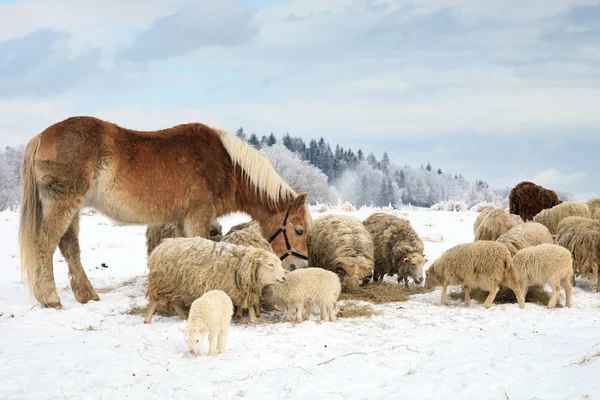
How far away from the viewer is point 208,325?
5812mm

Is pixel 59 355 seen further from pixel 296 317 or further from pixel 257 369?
pixel 296 317

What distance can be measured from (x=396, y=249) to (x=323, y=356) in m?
4.19

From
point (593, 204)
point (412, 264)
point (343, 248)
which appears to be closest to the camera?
point (343, 248)

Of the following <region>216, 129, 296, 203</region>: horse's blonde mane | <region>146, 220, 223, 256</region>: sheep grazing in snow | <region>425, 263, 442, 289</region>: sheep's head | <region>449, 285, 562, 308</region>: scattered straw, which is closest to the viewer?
<region>425, 263, 442, 289</region>: sheep's head

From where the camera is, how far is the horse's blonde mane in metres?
8.91

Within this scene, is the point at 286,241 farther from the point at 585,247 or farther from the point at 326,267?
the point at 585,247

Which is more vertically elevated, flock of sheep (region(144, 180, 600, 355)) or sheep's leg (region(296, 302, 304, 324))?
flock of sheep (region(144, 180, 600, 355))

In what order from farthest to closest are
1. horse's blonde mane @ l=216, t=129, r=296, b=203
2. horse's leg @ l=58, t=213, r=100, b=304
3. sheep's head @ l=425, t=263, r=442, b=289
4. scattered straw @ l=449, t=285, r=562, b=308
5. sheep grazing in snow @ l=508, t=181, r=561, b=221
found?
sheep grazing in snow @ l=508, t=181, r=561, b=221 → horse's blonde mane @ l=216, t=129, r=296, b=203 → horse's leg @ l=58, t=213, r=100, b=304 → scattered straw @ l=449, t=285, r=562, b=308 → sheep's head @ l=425, t=263, r=442, b=289

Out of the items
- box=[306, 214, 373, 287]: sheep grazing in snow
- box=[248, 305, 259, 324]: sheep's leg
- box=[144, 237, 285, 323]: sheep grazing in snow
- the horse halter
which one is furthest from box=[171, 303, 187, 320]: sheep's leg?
box=[306, 214, 373, 287]: sheep grazing in snow

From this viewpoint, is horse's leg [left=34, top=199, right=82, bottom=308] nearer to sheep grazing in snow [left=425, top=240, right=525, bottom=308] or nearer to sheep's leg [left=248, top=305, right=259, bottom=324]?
sheep's leg [left=248, top=305, right=259, bottom=324]

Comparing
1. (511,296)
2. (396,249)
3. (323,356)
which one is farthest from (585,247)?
(323,356)

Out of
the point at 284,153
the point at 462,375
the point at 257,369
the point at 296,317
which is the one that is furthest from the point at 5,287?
the point at 284,153

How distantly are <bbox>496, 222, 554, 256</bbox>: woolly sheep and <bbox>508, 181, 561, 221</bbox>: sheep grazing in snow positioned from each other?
15.7 feet

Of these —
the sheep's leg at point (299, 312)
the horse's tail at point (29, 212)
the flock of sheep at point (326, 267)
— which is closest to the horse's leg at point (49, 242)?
the horse's tail at point (29, 212)
